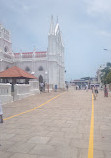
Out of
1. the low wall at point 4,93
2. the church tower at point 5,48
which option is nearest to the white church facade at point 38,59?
the church tower at point 5,48

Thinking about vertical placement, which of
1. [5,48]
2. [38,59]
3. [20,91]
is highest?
[5,48]

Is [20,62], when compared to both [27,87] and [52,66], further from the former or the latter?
[27,87]

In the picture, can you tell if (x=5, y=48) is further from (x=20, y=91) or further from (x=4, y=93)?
(x=4, y=93)

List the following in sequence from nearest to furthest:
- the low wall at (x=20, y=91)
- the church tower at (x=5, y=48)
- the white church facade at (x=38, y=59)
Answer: the low wall at (x=20, y=91) → the church tower at (x=5, y=48) → the white church facade at (x=38, y=59)

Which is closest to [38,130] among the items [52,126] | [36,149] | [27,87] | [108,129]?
[52,126]

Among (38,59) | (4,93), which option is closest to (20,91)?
(4,93)

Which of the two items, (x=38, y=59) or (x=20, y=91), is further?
(x=38, y=59)

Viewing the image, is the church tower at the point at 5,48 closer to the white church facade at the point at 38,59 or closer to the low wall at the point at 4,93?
the white church facade at the point at 38,59

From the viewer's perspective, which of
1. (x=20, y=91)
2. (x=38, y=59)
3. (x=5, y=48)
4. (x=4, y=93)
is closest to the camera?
(x=4, y=93)

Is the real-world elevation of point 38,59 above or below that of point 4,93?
above

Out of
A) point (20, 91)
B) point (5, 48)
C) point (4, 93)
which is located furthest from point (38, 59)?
point (4, 93)

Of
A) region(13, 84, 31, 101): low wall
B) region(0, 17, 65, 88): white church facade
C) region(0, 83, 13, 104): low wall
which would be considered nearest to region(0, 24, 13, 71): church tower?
region(0, 17, 65, 88): white church facade

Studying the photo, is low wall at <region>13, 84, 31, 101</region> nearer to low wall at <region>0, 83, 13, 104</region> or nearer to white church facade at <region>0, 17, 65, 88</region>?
low wall at <region>0, 83, 13, 104</region>

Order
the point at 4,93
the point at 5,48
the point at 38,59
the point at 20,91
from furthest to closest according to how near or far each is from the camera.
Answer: the point at 5,48
the point at 38,59
the point at 20,91
the point at 4,93
